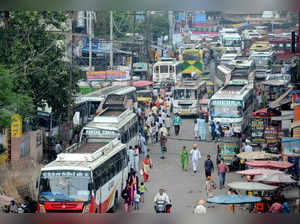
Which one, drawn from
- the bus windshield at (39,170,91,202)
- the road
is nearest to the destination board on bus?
the road

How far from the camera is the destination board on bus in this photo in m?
13.4

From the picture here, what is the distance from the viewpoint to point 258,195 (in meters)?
8.65

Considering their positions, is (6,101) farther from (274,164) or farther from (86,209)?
(274,164)

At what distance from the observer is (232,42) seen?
112 feet

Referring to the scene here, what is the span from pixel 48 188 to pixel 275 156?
4347 millimetres

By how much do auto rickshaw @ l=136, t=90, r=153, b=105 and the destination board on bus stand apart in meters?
8.18

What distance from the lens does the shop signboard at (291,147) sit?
30.7ft

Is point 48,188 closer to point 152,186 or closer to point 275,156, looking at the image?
point 152,186

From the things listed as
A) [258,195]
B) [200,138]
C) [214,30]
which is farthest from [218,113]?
[214,30]

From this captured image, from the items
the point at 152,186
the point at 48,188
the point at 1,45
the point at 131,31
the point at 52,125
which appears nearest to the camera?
the point at 48,188

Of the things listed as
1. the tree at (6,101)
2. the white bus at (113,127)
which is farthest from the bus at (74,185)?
the white bus at (113,127)

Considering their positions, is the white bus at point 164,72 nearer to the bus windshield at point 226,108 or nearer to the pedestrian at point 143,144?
the bus windshield at point 226,108

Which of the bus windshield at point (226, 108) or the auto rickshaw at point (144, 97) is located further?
the auto rickshaw at point (144, 97)

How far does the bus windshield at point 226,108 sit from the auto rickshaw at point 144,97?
15.5 ft
